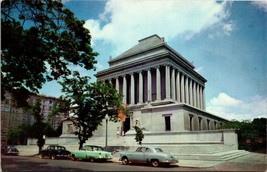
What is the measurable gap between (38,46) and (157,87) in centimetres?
3758

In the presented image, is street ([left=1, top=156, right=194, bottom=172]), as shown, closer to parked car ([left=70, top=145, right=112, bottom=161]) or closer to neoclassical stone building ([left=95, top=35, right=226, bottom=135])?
parked car ([left=70, top=145, right=112, bottom=161])

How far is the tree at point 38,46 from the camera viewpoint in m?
13.8

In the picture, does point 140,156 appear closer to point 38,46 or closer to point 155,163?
point 155,163

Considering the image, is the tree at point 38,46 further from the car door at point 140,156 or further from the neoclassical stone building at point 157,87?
the neoclassical stone building at point 157,87

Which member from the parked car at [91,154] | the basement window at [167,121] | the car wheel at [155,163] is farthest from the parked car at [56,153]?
the basement window at [167,121]

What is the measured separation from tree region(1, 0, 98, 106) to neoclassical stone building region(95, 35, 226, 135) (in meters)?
26.2

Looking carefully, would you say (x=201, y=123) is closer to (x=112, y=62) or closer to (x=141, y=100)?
(x=141, y=100)

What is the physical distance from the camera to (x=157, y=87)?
50375mm

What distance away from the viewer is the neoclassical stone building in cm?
4103

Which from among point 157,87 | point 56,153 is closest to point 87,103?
point 56,153

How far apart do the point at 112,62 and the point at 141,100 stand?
16.0 m

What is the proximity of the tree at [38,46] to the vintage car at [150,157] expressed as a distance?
7956mm

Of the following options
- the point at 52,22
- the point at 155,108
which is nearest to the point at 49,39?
the point at 52,22

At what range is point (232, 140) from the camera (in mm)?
29547
